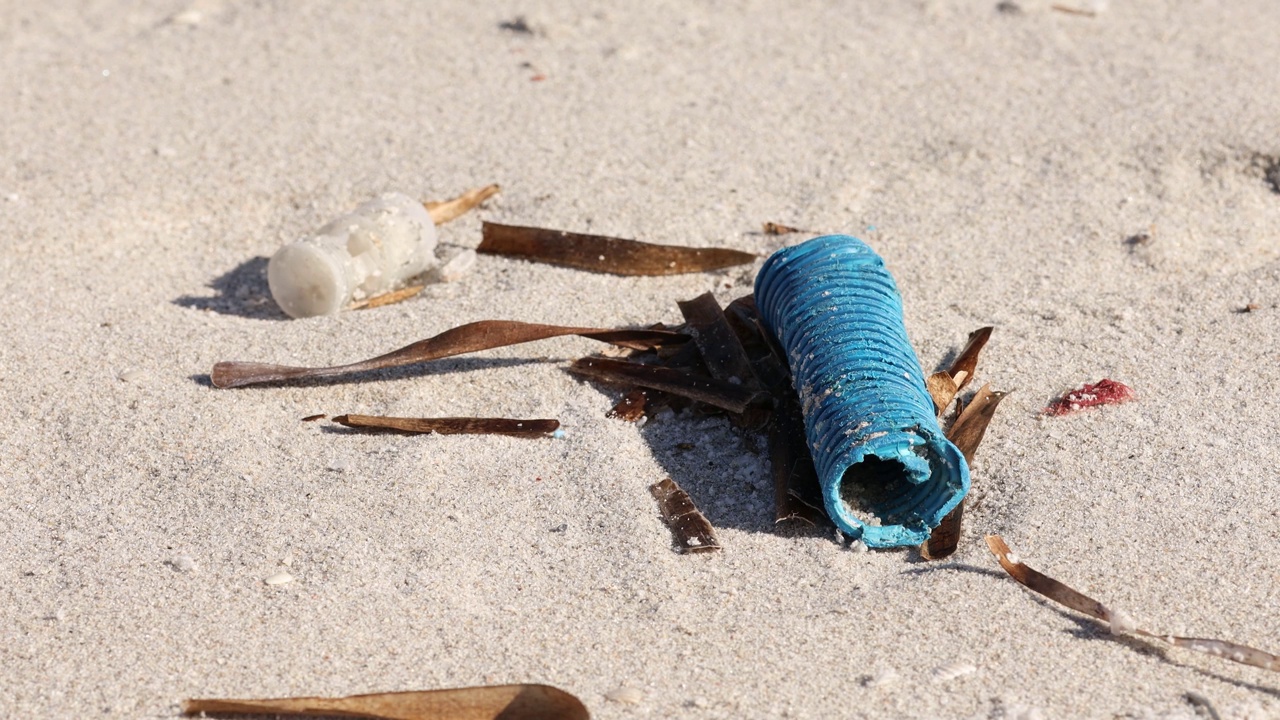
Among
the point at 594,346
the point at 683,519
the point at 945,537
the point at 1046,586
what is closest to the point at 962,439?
the point at 945,537

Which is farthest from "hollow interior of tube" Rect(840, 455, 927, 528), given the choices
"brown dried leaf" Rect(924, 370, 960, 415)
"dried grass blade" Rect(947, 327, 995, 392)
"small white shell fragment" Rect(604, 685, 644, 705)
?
"small white shell fragment" Rect(604, 685, 644, 705)

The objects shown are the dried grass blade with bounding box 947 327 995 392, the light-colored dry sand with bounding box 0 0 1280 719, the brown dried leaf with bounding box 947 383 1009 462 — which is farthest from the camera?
the dried grass blade with bounding box 947 327 995 392

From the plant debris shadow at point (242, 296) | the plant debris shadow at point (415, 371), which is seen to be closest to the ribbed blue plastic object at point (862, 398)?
the plant debris shadow at point (415, 371)

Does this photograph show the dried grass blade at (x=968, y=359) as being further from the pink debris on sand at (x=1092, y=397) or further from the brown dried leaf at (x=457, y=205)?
the brown dried leaf at (x=457, y=205)

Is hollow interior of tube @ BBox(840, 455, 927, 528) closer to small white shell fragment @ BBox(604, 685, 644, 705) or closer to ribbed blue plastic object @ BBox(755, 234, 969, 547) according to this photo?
ribbed blue plastic object @ BBox(755, 234, 969, 547)

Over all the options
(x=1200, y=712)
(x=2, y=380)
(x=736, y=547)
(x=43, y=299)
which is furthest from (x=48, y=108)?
(x=1200, y=712)

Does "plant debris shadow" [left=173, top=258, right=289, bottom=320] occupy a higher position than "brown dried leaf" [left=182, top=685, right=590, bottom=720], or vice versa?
"brown dried leaf" [left=182, top=685, right=590, bottom=720]
